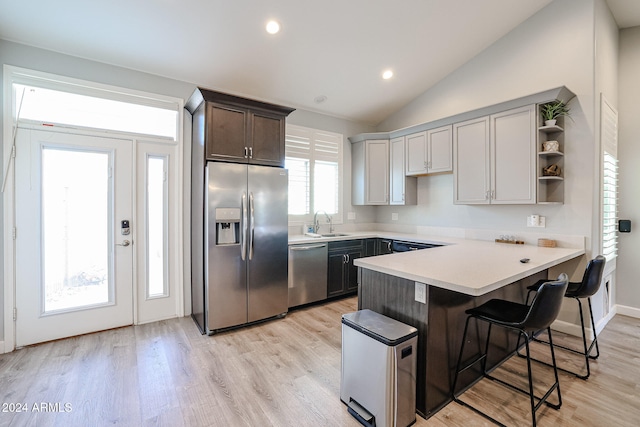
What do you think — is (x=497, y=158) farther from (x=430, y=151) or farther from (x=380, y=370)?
(x=380, y=370)

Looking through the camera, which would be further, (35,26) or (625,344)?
(625,344)

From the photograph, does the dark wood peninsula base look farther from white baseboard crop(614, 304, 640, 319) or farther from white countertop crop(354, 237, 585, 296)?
white baseboard crop(614, 304, 640, 319)

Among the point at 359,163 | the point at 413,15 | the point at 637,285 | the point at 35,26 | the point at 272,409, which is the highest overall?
the point at 413,15

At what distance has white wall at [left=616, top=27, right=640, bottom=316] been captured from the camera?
353 cm

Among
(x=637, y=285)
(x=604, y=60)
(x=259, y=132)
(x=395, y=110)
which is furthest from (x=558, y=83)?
(x=259, y=132)

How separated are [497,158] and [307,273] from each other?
269 cm

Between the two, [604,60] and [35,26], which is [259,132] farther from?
[604,60]

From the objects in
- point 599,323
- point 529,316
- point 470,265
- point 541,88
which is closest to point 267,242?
point 470,265

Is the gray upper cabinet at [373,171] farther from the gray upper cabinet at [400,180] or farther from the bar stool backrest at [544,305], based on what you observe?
the bar stool backrest at [544,305]

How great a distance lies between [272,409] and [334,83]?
3768 millimetres

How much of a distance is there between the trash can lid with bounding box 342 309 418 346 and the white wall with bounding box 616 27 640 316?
3.64 meters

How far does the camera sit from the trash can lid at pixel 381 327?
1.73 m

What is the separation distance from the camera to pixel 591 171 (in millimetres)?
2979

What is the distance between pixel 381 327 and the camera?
187 centimetres
